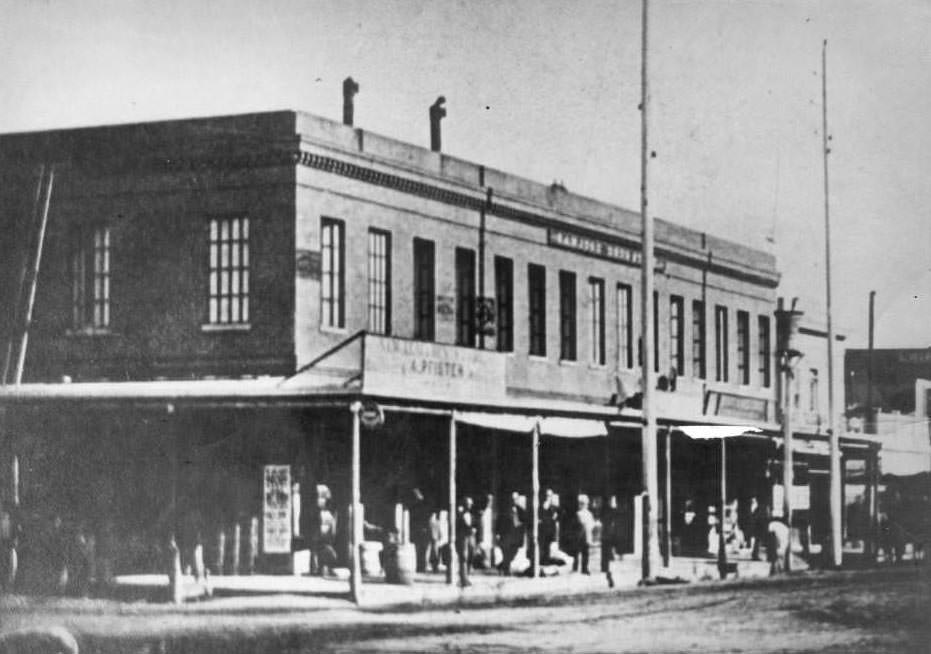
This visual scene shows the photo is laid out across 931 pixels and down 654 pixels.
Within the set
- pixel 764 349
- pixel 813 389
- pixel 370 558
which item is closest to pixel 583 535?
pixel 370 558

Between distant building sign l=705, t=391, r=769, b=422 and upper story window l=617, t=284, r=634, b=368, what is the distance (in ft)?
5.35

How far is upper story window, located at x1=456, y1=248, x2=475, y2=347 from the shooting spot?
2631 centimetres

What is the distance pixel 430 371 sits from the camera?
22812mm

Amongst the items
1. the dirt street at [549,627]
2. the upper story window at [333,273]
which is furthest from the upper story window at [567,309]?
the dirt street at [549,627]

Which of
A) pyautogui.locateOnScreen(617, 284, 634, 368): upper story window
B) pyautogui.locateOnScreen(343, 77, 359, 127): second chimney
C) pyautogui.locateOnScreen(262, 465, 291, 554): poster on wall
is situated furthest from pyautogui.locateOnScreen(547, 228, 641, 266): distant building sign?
pyautogui.locateOnScreen(343, 77, 359, 127): second chimney

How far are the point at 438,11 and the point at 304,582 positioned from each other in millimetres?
7857

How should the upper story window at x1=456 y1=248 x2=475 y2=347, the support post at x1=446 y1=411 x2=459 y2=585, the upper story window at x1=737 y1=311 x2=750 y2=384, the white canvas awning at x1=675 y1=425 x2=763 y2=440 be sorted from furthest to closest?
the upper story window at x1=737 y1=311 x2=750 y2=384, the upper story window at x1=456 y1=248 x2=475 y2=347, the support post at x1=446 y1=411 x2=459 y2=585, the white canvas awning at x1=675 y1=425 x2=763 y2=440

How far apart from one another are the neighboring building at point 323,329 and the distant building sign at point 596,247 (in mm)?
31

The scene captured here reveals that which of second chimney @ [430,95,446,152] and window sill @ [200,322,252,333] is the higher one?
second chimney @ [430,95,446,152]

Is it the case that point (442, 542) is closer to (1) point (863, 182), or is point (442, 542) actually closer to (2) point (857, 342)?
(2) point (857, 342)

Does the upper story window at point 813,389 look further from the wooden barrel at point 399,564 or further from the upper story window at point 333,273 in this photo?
the wooden barrel at point 399,564

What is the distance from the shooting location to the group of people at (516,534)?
972 inches

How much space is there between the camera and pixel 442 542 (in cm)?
2492

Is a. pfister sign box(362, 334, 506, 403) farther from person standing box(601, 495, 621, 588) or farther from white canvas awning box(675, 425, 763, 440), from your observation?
person standing box(601, 495, 621, 588)
